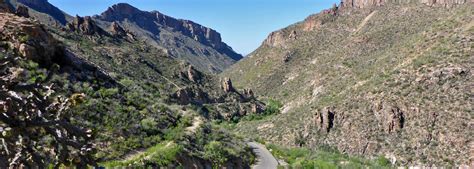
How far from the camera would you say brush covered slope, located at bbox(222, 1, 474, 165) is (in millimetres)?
52812

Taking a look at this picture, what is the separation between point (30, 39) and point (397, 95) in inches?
1839

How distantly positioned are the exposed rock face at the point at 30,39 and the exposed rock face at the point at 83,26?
48443 millimetres

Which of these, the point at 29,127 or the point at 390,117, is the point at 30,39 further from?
the point at 390,117

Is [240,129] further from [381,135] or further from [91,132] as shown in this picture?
[91,132]

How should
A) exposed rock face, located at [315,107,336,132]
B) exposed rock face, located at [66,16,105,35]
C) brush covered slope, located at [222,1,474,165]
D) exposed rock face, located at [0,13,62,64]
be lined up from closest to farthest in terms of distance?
exposed rock face, located at [0,13,62,64], brush covered slope, located at [222,1,474,165], exposed rock face, located at [315,107,336,132], exposed rock face, located at [66,16,105,35]

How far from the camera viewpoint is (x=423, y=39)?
7019 centimetres

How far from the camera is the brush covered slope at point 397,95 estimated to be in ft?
173

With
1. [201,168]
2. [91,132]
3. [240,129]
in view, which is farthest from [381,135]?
[91,132]

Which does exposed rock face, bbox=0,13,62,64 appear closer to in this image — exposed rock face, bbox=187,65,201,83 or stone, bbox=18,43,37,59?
stone, bbox=18,43,37,59

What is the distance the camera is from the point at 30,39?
23.0 m

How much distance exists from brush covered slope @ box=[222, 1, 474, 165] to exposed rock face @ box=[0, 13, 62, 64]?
1558 inches

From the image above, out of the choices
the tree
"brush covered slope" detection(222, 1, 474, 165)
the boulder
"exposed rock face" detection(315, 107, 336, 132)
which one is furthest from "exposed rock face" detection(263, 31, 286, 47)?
the tree

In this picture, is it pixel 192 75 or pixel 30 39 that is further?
pixel 192 75

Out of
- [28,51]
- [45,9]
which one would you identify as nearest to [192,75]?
[28,51]
